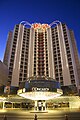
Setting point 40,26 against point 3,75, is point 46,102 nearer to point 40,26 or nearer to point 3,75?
point 3,75

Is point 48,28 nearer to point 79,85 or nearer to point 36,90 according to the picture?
point 79,85

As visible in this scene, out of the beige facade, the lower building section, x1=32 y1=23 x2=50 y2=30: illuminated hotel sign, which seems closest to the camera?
the lower building section

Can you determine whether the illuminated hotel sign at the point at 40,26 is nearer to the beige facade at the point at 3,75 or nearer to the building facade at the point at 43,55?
the building facade at the point at 43,55

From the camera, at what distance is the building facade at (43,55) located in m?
119

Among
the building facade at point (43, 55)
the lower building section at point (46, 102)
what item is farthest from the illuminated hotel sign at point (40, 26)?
the lower building section at point (46, 102)

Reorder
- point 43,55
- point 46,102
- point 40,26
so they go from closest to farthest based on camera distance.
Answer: point 46,102 → point 43,55 → point 40,26

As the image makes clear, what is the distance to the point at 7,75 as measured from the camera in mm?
114375

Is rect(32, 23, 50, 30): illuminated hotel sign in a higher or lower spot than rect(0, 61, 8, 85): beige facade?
higher

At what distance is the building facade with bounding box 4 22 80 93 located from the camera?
119 meters

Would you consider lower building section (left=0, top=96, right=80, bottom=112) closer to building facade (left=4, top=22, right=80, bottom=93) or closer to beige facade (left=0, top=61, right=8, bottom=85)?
beige facade (left=0, top=61, right=8, bottom=85)

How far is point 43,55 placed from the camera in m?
138

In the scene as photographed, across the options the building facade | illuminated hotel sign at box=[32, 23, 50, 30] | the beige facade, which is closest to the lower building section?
the beige facade

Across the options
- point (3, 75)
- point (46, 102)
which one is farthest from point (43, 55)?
point (46, 102)

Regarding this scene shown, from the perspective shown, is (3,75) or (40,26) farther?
(40,26)
